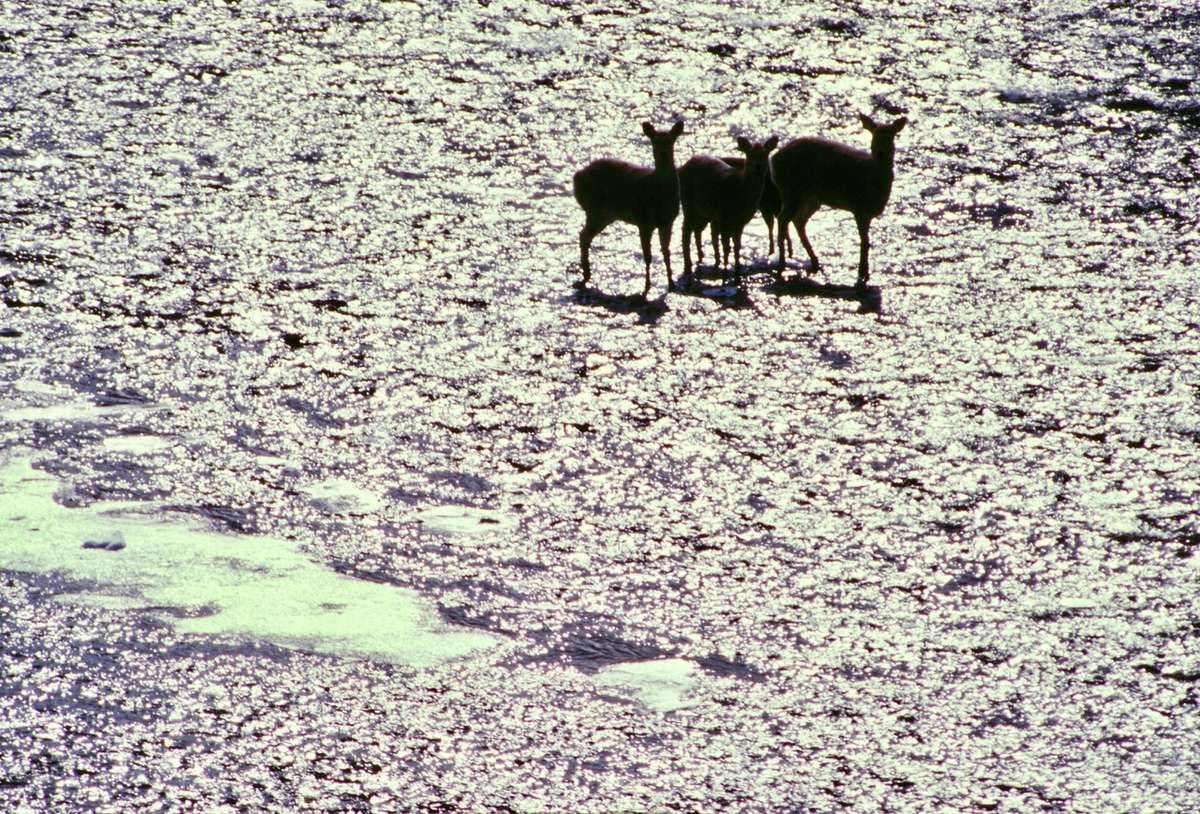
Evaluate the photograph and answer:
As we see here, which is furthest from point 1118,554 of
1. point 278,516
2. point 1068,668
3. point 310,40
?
point 310,40

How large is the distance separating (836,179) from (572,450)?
374 cm

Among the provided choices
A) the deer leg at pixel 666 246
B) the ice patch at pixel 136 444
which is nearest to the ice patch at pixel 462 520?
the ice patch at pixel 136 444

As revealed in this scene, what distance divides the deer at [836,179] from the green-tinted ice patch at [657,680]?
497 cm

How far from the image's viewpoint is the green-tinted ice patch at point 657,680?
6973mm

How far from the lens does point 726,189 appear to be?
38.4ft

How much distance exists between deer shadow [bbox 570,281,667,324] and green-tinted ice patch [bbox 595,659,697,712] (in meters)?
4.16

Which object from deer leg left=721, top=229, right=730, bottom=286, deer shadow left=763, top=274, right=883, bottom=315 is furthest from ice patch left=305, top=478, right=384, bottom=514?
deer leg left=721, top=229, right=730, bottom=286

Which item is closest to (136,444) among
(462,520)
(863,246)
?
(462,520)

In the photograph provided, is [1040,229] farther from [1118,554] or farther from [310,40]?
[310,40]

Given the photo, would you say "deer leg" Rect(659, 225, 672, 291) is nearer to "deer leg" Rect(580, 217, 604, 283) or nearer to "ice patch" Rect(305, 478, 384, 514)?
"deer leg" Rect(580, 217, 604, 283)

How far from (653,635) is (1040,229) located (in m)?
6.05

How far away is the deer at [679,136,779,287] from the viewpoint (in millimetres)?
11711

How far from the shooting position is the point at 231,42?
16062 millimetres

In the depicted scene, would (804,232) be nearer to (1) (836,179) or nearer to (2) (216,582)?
(1) (836,179)
